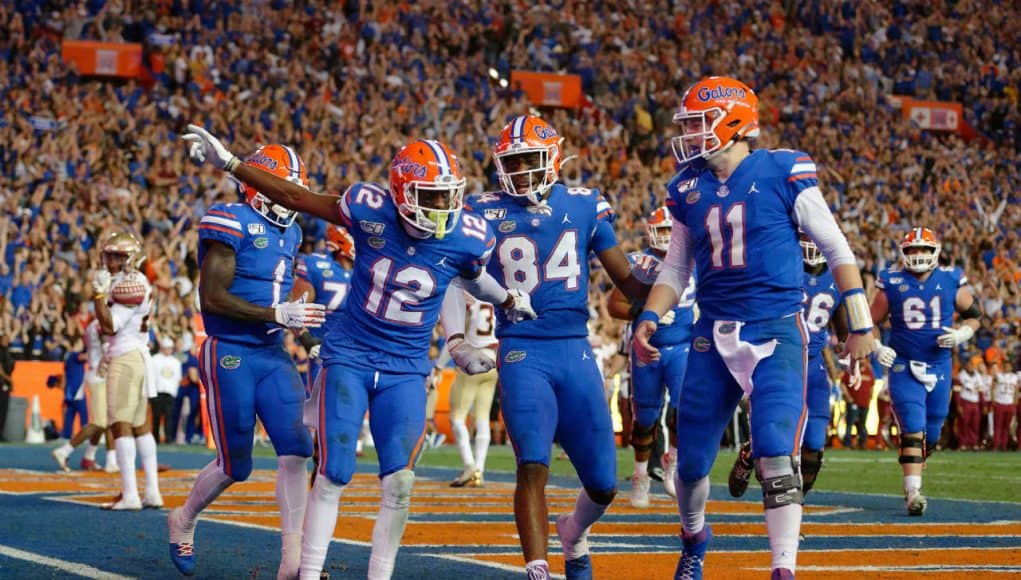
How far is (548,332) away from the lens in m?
5.71

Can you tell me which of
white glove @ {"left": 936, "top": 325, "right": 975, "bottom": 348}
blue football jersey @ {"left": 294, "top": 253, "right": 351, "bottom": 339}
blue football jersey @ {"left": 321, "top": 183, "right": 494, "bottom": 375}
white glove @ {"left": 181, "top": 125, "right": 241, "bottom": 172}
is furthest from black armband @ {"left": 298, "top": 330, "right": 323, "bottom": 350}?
white glove @ {"left": 936, "top": 325, "right": 975, "bottom": 348}

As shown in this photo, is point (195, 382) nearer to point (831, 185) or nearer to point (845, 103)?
point (831, 185)

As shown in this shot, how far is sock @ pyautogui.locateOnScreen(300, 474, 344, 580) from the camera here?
5109 mm

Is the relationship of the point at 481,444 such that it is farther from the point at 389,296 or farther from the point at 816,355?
the point at 389,296

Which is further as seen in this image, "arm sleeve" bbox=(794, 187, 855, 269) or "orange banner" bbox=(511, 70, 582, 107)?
"orange banner" bbox=(511, 70, 582, 107)

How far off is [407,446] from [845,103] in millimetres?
24975

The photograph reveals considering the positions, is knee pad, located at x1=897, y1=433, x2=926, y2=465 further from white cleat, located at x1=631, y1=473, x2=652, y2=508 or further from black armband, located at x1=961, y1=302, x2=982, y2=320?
white cleat, located at x1=631, y1=473, x2=652, y2=508

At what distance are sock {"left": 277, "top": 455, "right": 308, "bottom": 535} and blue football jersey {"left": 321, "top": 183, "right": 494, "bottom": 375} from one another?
0.76 metres

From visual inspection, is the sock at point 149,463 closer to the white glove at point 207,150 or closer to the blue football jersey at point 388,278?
the blue football jersey at point 388,278

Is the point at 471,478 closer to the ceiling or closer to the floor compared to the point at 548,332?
closer to the floor

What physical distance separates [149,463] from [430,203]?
15.9ft

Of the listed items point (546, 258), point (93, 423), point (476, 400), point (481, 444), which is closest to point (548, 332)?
point (546, 258)

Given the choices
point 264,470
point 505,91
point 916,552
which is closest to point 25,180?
point 264,470

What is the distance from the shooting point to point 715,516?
29.6 ft
